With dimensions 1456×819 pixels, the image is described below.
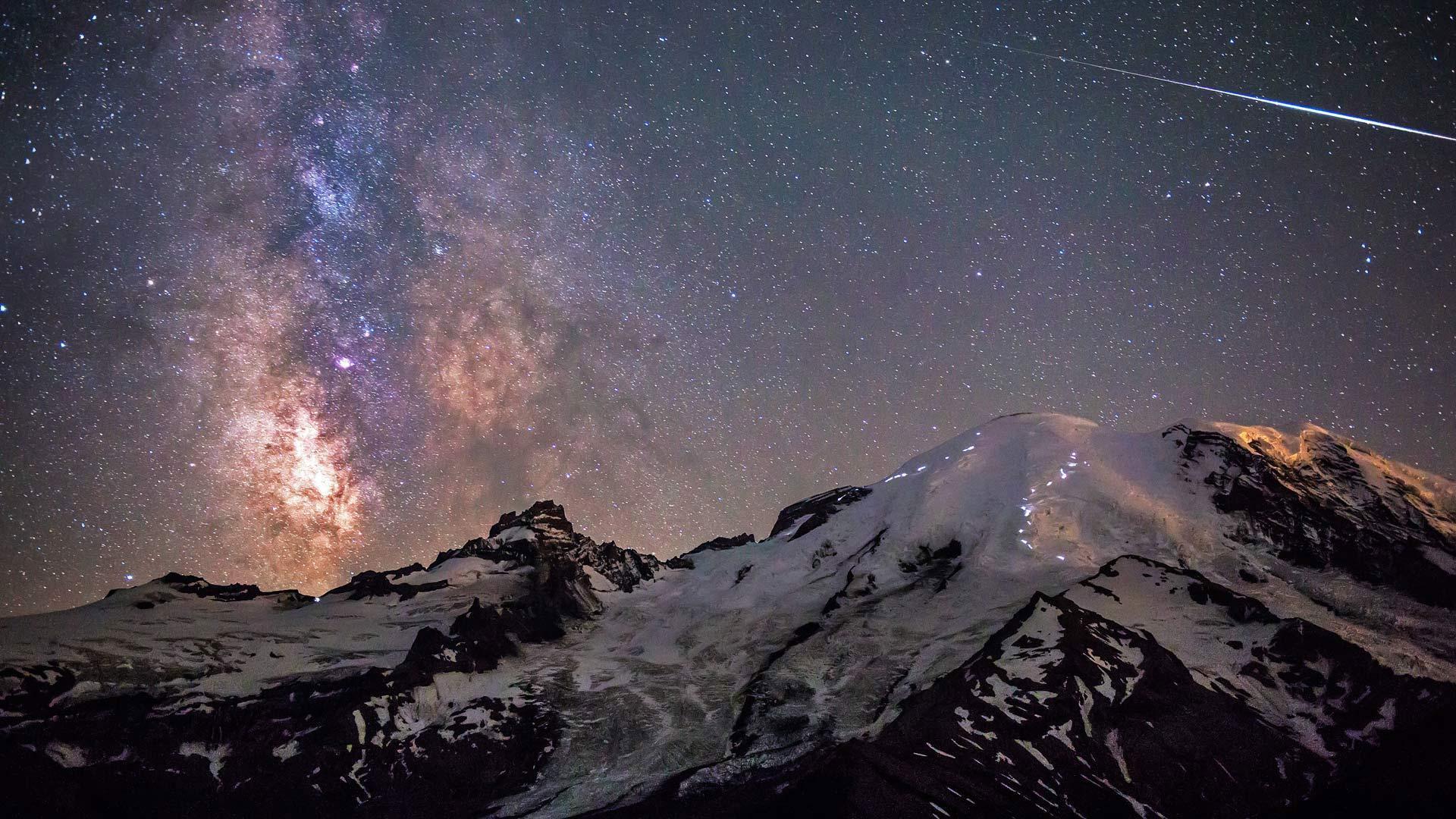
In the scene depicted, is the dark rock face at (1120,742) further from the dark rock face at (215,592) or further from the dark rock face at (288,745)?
the dark rock face at (215,592)

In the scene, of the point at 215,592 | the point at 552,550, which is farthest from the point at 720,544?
the point at 215,592

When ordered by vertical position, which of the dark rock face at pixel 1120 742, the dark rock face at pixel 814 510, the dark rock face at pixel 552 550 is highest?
the dark rock face at pixel 552 550

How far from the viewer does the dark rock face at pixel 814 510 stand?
140875mm

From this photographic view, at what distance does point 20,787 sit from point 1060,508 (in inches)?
4119

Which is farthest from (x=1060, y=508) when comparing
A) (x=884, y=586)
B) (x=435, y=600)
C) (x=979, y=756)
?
(x=435, y=600)

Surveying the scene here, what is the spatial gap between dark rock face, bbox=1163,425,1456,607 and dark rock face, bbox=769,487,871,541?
5898 cm

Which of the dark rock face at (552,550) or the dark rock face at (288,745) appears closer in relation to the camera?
the dark rock face at (288,745)

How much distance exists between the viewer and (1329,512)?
294 ft

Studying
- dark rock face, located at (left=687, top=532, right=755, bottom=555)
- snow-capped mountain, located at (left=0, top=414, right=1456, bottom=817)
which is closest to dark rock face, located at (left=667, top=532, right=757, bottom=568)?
dark rock face, located at (left=687, top=532, right=755, bottom=555)

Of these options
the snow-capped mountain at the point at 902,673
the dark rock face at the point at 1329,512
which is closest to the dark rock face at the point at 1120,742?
the snow-capped mountain at the point at 902,673

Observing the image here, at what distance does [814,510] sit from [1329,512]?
84798mm

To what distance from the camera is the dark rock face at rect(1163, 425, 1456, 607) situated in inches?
3174

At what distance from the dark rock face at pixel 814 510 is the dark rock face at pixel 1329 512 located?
5898 centimetres

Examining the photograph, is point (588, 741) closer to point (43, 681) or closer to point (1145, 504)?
point (43, 681)
